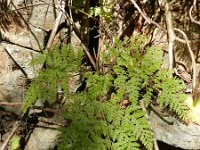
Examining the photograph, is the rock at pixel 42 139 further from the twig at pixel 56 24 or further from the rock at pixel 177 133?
the rock at pixel 177 133

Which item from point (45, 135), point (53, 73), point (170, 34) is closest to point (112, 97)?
point (53, 73)

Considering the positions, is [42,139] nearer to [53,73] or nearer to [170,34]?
[53,73]

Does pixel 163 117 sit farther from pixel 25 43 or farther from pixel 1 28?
pixel 1 28

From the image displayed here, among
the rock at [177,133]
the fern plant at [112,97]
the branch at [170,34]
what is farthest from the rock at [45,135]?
the branch at [170,34]

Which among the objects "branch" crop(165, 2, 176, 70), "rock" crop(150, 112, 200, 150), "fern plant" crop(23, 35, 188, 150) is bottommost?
"rock" crop(150, 112, 200, 150)

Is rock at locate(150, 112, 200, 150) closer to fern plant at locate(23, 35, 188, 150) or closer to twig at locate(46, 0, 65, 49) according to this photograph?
fern plant at locate(23, 35, 188, 150)

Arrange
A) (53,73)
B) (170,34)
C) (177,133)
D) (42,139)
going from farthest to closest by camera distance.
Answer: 1. (42,139)
2. (170,34)
3. (177,133)
4. (53,73)

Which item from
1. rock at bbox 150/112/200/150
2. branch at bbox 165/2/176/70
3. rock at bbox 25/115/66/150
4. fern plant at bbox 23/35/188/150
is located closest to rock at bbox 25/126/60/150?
rock at bbox 25/115/66/150

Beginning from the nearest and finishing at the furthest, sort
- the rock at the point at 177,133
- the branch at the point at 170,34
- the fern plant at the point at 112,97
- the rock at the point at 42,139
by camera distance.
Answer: the fern plant at the point at 112,97, the rock at the point at 177,133, the branch at the point at 170,34, the rock at the point at 42,139

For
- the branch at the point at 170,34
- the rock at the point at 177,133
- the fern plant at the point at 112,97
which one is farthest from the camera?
the branch at the point at 170,34

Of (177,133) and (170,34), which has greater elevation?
(170,34)
